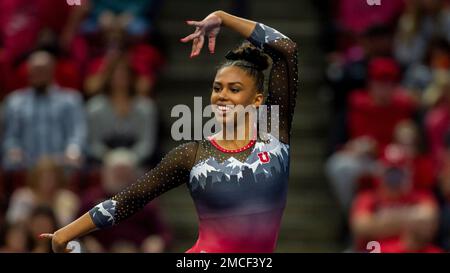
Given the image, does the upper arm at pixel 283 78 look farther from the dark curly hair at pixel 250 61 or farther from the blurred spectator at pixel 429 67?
the blurred spectator at pixel 429 67

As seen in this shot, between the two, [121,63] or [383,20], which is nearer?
[121,63]

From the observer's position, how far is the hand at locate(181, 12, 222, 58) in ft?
14.4

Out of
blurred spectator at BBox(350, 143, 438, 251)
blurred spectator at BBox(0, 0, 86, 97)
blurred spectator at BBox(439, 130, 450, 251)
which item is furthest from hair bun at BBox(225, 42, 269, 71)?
blurred spectator at BBox(0, 0, 86, 97)

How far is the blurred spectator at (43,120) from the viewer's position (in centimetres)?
895

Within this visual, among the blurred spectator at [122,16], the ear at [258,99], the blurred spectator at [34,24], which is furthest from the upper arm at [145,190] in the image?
the blurred spectator at [34,24]

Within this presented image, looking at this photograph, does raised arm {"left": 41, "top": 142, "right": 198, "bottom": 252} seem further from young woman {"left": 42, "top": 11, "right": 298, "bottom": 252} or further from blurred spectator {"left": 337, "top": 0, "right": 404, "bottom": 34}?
blurred spectator {"left": 337, "top": 0, "right": 404, "bottom": 34}

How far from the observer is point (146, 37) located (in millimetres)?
10031

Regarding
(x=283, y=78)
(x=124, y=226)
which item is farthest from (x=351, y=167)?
(x=283, y=78)

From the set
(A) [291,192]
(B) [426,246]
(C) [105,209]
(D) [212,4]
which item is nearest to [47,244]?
(C) [105,209]

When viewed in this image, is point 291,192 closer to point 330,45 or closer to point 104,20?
point 330,45

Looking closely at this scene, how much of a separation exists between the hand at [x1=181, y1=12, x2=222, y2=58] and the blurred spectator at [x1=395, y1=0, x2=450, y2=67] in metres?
5.66

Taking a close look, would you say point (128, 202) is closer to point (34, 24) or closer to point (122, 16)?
point (122, 16)
